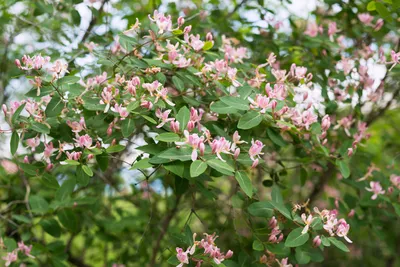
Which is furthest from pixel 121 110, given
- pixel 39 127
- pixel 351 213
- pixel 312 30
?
pixel 312 30

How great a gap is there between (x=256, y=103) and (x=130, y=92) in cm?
45

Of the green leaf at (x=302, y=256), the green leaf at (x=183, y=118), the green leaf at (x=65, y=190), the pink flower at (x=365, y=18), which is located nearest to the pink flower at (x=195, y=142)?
the green leaf at (x=183, y=118)

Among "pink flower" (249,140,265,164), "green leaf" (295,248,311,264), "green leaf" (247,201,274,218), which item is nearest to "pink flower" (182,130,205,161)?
"pink flower" (249,140,265,164)

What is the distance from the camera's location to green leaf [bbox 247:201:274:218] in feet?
6.36

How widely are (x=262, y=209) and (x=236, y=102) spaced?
1.46ft

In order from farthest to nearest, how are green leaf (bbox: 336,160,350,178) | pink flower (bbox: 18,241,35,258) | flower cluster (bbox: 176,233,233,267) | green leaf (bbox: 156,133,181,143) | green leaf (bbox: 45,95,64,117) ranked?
pink flower (bbox: 18,241,35,258), green leaf (bbox: 336,160,350,178), green leaf (bbox: 45,95,64,117), flower cluster (bbox: 176,233,233,267), green leaf (bbox: 156,133,181,143)

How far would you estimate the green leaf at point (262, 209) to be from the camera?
1939 mm

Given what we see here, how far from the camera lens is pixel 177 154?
160cm

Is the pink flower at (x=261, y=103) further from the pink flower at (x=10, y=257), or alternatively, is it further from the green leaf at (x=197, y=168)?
the pink flower at (x=10, y=257)

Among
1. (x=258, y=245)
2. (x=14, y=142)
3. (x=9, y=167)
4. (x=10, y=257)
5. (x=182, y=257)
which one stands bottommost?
(x=9, y=167)

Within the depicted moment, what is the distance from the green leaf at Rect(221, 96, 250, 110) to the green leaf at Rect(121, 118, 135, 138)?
13.4 inches

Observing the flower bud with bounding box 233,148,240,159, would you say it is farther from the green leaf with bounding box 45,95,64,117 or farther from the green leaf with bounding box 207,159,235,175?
the green leaf with bounding box 45,95,64,117

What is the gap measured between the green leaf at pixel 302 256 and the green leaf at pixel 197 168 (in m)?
0.68

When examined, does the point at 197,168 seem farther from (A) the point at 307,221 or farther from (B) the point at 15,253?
(B) the point at 15,253
